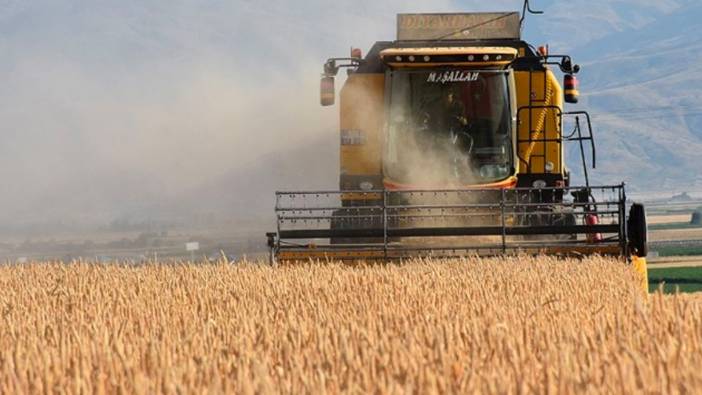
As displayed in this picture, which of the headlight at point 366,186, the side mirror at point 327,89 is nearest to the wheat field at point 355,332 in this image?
the headlight at point 366,186

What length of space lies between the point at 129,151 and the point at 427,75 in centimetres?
3816

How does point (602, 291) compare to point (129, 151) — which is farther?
point (129, 151)

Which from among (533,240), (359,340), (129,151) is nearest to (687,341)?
(359,340)

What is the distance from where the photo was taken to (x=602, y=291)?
441 inches

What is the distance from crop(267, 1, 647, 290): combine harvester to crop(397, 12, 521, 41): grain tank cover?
154 mm

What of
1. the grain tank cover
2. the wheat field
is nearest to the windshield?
the grain tank cover

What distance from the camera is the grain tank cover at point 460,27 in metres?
16.7

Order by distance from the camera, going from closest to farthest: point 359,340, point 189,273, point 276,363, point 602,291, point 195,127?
point 276,363 → point 359,340 → point 602,291 → point 189,273 → point 195,127

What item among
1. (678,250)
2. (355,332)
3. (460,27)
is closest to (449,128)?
(460,27)

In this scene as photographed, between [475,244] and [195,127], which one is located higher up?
[195,127]

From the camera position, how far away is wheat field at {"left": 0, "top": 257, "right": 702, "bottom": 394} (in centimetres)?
592

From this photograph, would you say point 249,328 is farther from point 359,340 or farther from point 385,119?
point 385,119

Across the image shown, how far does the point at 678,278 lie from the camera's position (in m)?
48.2

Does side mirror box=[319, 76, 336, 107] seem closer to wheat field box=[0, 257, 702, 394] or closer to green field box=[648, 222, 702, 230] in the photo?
wheat field box=[0, 257, 702, 394]
